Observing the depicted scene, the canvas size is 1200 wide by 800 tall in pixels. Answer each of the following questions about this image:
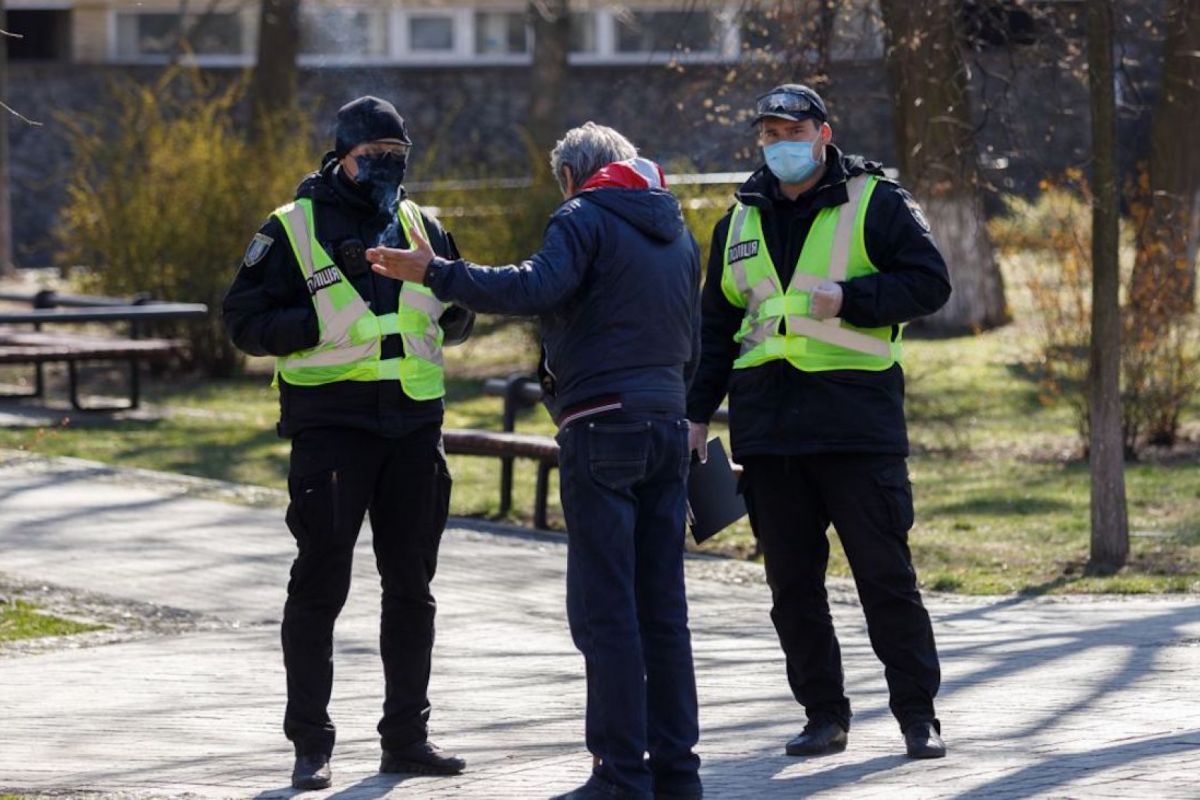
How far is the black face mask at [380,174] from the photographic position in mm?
5941

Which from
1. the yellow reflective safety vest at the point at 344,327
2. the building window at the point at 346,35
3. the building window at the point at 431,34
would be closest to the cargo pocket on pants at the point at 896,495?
the yellow reflective safety vest at the point at 344,327

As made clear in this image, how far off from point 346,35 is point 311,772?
34583mm

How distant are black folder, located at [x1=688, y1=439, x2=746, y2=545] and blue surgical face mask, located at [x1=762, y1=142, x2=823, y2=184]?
787mm

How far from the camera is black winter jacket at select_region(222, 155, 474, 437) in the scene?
5945 millimetres

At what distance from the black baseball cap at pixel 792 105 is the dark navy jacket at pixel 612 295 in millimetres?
549

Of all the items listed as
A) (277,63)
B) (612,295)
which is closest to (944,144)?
(277,63)

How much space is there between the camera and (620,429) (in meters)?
5.50

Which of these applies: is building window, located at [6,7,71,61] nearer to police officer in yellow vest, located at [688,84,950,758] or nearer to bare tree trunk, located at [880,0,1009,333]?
bare tree trunk, located at [880,0,1009,333]

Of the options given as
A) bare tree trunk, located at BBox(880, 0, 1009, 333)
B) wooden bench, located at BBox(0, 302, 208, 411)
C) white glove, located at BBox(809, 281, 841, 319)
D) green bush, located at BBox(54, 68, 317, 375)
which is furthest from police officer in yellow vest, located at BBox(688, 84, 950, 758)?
green bush, located at BBox(54, 68, 317, 375)

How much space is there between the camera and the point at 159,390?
18.1m

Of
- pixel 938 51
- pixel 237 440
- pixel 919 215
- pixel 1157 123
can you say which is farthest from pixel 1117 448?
pixel 1157 123

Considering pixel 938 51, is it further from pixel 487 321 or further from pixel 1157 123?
pixel 487 321

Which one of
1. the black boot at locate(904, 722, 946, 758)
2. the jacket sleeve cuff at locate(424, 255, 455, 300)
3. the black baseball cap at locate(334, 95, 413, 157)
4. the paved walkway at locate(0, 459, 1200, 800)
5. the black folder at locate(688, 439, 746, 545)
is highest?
the black baseball cap at locate(334, 95, 413, 157)

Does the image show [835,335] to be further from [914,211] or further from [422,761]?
[422,761]
